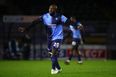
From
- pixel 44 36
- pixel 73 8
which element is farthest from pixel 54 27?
pixel 73 8

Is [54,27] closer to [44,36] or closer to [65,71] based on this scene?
[65,71]

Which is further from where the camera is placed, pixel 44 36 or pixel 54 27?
pixel 44 36

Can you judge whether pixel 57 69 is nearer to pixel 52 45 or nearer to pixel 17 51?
pixel 52 45

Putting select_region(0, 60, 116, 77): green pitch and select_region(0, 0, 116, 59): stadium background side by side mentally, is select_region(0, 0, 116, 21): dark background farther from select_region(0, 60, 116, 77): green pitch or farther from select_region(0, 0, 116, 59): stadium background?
select_region(0, 60, 116, 77): green pitch

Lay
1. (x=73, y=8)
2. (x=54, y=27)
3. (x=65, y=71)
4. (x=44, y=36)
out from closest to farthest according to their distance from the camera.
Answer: (x=54, y=27), (x=65, y=71), (x=44, y=36), (x=73, y=8)

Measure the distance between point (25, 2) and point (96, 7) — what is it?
6018 millimetres

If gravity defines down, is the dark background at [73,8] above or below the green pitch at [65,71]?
above

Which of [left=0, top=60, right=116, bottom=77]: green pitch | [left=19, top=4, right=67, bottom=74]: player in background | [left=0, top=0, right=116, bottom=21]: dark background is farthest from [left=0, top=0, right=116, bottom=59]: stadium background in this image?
[left=19, top=4, right=67, bottom=74]: player in background

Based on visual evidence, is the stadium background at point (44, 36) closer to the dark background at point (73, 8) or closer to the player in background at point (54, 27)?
the dark background at point (73, 8)

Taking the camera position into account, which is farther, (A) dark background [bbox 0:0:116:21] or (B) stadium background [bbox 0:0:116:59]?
(A) dark background [bbox 0:0:116:21]

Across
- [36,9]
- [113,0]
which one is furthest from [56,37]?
[113,0]

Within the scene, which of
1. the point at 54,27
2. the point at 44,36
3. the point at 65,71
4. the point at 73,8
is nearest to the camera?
the point at 54,27

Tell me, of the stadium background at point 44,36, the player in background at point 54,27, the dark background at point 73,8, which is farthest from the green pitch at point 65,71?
the dark background at point 73,8

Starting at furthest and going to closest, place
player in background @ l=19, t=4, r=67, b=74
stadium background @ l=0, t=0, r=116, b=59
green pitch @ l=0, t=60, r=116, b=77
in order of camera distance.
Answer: stadium background @ l=0, t=0, r=116, b=59 < player in background @ l=19, t=4, r=67, b=74 < green pitch @ l=0, t=60, r=116, b=77
